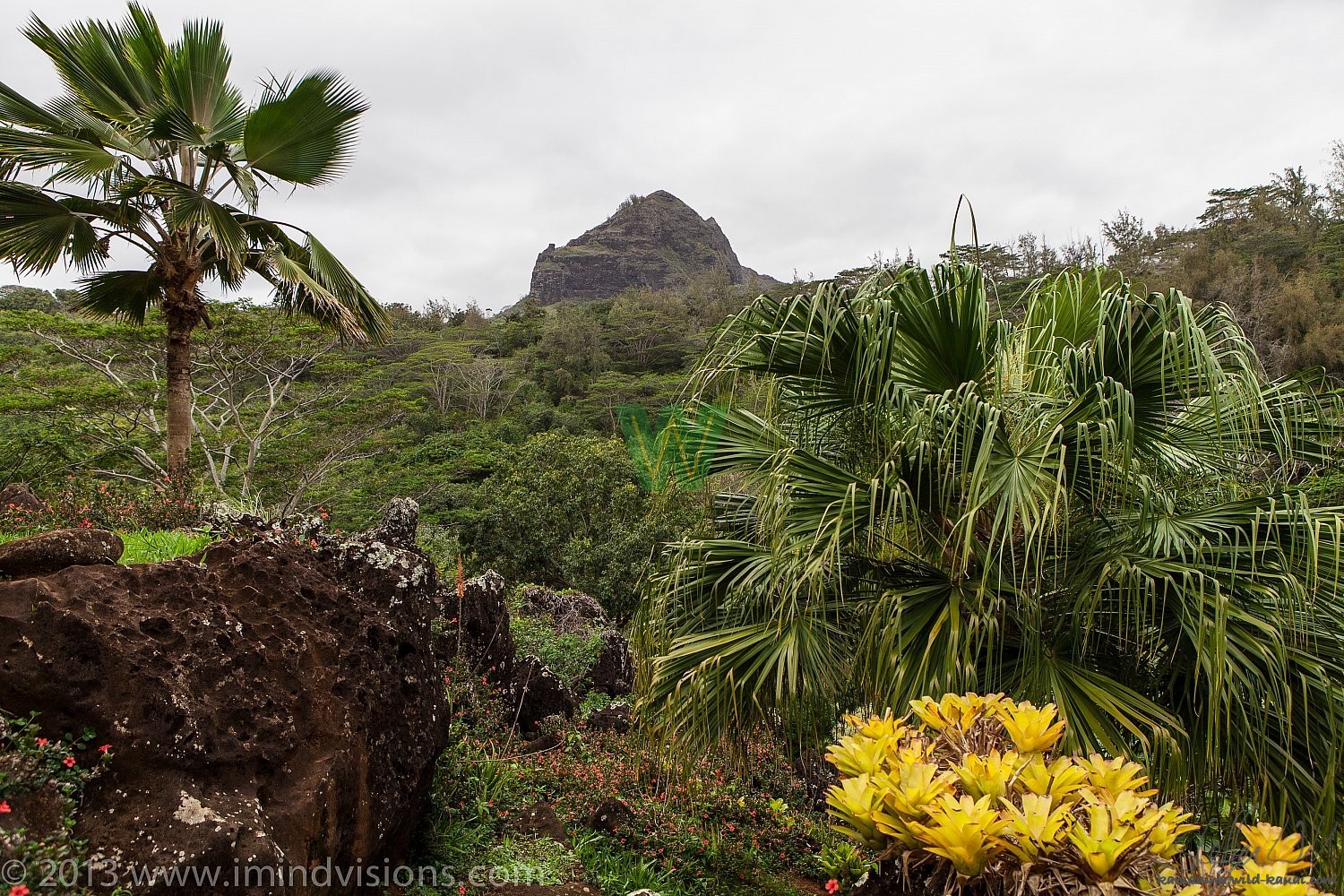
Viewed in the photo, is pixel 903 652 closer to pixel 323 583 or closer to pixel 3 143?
pixel 323 583

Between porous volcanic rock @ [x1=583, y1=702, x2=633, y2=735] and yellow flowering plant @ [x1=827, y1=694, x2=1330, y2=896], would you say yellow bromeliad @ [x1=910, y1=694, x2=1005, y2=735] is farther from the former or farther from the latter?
porous volcanic rock @ [x1=583, y1=702, x2=633, y2=735]

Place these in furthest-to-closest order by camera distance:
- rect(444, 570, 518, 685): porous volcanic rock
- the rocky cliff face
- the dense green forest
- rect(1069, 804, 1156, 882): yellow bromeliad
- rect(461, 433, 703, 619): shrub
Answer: the rocky cliff face
rect(461, 433, 703, 619): shrub
the dense green forest
rect(444, 570, 518, 685): porous volcanic rock
rect(1069, 804, 1156, 882): yellow bromeliad

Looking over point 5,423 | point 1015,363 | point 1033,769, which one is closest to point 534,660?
point 1015,363

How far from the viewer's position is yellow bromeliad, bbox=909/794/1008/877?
164cm

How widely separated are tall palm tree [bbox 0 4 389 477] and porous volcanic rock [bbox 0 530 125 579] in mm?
4999

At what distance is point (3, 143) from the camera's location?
23.1 feet

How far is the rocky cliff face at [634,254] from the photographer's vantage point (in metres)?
106

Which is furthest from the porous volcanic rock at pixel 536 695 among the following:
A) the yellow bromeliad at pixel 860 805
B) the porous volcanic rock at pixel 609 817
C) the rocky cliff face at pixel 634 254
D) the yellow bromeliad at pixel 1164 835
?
the rocky cliff face at pixel 634 254

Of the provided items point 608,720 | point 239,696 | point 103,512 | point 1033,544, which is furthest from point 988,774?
point 103,512

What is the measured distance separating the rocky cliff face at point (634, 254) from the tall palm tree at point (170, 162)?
93475mm

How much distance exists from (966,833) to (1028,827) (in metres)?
0.13

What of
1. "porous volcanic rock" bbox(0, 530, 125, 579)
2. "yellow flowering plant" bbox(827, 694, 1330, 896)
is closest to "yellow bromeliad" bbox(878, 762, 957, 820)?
"yellow flowering plant" bbox(827, 694, 1330, 896)

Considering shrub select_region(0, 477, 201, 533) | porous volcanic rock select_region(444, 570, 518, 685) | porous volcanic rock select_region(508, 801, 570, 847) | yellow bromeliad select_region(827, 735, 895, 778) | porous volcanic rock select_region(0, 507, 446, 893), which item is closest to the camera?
yellow bromeliad select_region(827, 735, 895, 778)

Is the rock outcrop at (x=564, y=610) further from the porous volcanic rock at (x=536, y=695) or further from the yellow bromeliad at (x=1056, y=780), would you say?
the yellow bromeliad at (x=1056, y=780)
